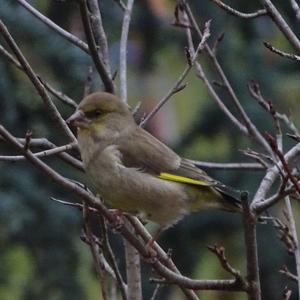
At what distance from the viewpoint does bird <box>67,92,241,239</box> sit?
14.6ft

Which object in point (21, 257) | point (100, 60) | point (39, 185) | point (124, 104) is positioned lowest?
point (21, 257)

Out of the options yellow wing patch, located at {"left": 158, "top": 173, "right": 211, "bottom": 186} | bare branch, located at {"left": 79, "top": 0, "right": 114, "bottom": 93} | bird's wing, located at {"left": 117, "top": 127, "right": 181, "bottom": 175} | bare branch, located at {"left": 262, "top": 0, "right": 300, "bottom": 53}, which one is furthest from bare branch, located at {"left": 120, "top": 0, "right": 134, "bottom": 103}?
bare branch, located at {"left": 262, "top": 0, "right": 300, "bottom": 53}

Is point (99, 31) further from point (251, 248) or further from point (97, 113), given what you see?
point (251, 248)

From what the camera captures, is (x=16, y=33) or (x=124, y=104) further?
(x=16, y=33)

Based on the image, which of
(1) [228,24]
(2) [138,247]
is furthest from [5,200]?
(2) [138,247]

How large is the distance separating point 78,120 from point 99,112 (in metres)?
0.15

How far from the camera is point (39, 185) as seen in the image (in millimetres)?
6508

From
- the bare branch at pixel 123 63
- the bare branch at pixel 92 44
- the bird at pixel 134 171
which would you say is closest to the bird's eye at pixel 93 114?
the bird at pixel 134 171

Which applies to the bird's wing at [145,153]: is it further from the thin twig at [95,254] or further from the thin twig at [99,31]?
the thin twig at [95,254]

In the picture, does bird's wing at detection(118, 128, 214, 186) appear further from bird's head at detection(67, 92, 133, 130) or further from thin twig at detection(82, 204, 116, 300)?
thin twig at detection(82, 204, 116, 300)

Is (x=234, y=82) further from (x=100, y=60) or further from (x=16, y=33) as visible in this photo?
(x=100, y=60)

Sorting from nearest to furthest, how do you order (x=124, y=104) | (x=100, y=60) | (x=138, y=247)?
(x=138, y=247) → (x=100, y=60) → (x=124, y=104)

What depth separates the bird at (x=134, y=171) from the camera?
4445 mm

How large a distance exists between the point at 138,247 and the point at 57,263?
2.89 m
